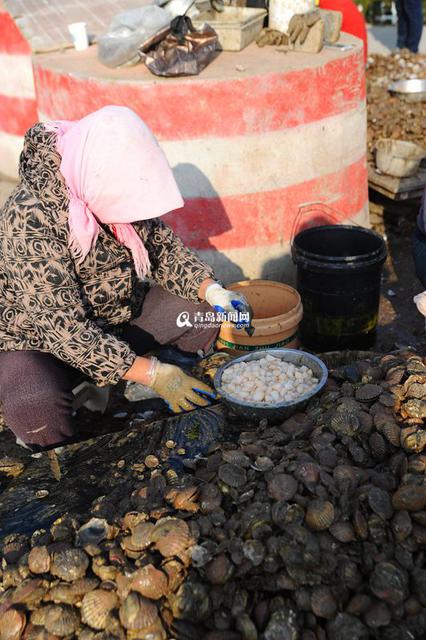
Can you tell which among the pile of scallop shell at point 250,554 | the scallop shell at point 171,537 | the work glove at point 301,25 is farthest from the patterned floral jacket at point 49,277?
the work glove at point 301,25

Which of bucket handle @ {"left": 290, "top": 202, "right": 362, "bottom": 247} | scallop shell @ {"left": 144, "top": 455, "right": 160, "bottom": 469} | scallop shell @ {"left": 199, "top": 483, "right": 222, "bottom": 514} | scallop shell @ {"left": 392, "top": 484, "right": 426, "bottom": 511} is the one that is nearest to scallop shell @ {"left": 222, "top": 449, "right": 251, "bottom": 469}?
scallop shell @ {"left": 199, "top": 483, "right": 222, "bottom": 514}

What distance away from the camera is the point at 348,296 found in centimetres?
385

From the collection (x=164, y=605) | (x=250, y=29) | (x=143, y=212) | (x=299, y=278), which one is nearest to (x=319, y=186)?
(x=299, y=278)

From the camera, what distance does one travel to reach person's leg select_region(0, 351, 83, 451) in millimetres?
2865

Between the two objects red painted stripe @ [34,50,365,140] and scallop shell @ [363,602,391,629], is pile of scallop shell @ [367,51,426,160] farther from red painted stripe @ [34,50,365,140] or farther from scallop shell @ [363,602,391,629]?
scallop shell @ [363,602,391,629]

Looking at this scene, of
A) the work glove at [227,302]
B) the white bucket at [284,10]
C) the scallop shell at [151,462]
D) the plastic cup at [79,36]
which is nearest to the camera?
the scallop shell at [151,462]

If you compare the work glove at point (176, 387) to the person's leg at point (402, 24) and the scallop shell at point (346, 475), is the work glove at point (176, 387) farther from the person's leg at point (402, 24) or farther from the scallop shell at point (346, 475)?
the person's leg at point (402, 24)

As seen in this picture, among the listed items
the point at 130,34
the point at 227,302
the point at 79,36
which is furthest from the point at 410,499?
the point at 79,36

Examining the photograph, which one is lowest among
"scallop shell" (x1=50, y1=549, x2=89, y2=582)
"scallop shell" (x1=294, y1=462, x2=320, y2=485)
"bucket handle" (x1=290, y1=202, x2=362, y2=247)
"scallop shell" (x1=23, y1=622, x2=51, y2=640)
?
"bucket handle" (x1=290, y1=202, x2=362, y2=247)

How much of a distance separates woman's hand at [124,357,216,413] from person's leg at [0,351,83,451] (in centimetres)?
33

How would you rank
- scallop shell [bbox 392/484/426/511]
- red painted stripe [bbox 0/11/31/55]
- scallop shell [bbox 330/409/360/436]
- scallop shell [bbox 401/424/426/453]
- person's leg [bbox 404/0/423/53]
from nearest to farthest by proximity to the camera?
1. scallop shell [bbox 392/484/426/511]
2. scallop shell [bbox 401/424/426/453]
3. scallop shell [bbox 330/409/360/436]
4. red painted stripe [bbox 0/11/31/55]
5. person's leg [bbox 404/0/423/53]

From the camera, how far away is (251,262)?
417 cm

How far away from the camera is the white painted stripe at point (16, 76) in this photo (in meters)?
5.52

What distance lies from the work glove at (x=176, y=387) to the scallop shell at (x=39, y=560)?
3.12ft
